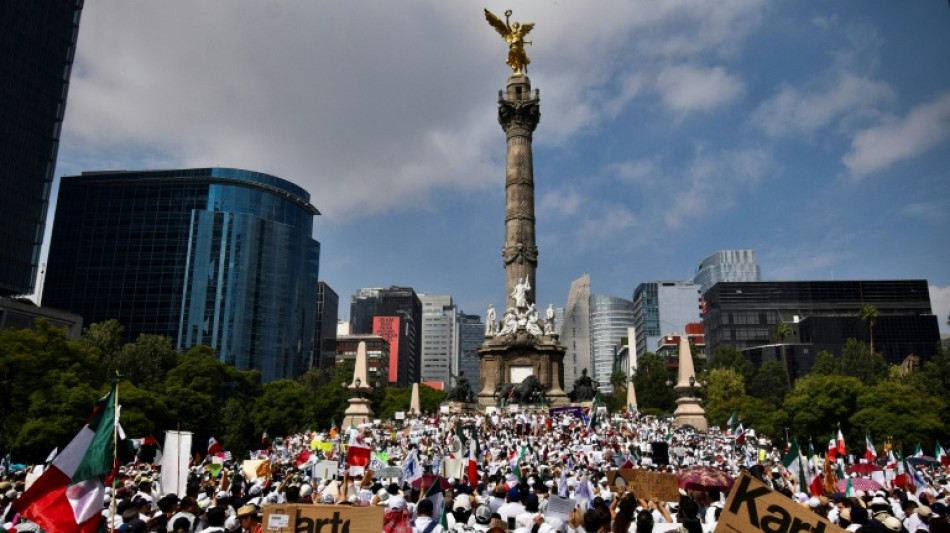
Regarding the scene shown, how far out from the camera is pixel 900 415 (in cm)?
4597

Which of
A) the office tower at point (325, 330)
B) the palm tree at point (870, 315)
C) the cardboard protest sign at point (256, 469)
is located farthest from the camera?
the office tower at point (325, 330)

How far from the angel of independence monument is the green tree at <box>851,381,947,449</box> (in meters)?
20.0

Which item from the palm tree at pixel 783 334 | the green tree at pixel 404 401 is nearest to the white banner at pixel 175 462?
the green tree at pixel 404 401

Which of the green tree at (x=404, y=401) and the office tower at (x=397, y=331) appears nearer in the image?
the green tree at (x=404, y=401)

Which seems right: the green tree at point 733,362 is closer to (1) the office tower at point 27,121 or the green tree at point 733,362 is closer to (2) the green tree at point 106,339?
(2) the green tree at point 106,339

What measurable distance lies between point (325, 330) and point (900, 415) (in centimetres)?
13335

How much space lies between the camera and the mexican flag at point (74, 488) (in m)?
7.36

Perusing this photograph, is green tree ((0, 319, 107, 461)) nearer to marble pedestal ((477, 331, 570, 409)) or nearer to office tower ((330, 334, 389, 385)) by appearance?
marble pedestal ((477, 331, 570, 409))

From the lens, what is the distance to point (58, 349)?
3991 centimetres

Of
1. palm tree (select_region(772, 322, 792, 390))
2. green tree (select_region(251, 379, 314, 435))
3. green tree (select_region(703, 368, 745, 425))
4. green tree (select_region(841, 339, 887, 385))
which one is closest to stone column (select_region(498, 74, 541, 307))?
green tree (select_region(251, 379, 314, 435))

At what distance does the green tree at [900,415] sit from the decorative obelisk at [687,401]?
11775 millimetres

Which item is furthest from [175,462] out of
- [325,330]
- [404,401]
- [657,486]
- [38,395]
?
[325,330]

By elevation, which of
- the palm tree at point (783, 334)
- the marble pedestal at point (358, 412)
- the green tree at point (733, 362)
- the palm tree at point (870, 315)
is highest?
the palm tree at point (870, 315)

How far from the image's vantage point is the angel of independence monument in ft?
171
